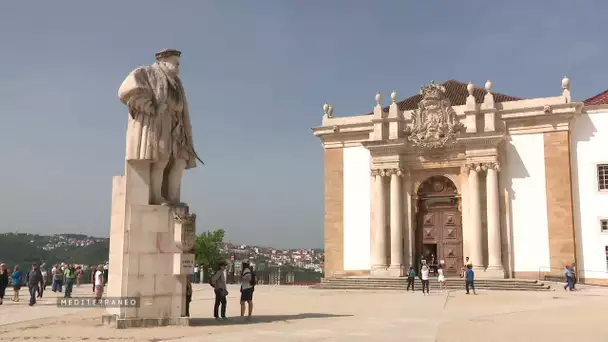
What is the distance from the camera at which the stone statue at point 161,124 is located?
35.6ft

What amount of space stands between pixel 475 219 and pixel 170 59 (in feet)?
63.0

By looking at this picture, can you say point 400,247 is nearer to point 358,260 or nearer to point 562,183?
point 358,260

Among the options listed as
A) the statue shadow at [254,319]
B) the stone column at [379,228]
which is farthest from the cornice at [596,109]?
the statue shadow at [254,319]

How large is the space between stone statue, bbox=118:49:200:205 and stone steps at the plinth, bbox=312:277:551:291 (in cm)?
1598

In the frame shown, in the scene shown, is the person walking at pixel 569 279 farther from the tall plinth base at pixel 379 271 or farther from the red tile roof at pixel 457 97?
the red tile roof at pixel 457 97

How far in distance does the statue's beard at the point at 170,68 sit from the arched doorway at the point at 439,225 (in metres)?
19.8

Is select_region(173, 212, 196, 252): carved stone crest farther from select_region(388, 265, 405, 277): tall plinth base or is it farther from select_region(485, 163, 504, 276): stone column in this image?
select_region(485, 163, 504, 276): stone column

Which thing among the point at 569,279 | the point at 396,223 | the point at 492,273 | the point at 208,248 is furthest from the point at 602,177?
the point at 208,248

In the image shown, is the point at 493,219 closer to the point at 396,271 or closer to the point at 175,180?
the point at 396,271

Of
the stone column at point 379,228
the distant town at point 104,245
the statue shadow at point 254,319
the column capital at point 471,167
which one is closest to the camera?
the statue shadow at point 254,319

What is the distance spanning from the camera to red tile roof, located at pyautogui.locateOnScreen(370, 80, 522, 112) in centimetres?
3146

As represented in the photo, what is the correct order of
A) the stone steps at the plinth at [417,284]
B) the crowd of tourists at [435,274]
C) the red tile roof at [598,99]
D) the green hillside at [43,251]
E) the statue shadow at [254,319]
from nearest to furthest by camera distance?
the statue shadow at [254,319] → the crowd of tourists at [435,274] → the stone steps at the plinth at [417,284] → the red tile roof at [598,99] → the green hillside at [43,251]

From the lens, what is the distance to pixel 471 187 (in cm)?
2711

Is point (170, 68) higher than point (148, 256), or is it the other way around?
point (170, 68)
